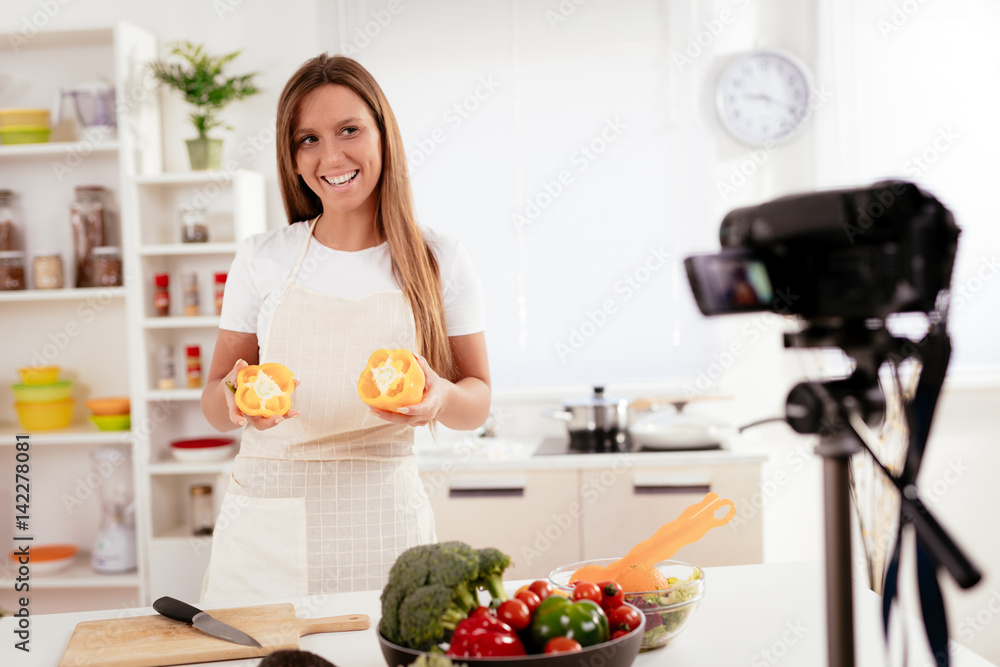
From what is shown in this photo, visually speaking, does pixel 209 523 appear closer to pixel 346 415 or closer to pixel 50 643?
pixel 346 415

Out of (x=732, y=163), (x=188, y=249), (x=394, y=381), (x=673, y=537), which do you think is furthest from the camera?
(x=732, y=163)

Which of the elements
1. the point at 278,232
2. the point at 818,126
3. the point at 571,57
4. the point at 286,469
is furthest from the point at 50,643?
the point at 818,126

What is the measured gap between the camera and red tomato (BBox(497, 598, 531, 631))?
0.88m

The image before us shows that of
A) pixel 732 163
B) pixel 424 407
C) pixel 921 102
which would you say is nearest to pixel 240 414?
pixel 424 407

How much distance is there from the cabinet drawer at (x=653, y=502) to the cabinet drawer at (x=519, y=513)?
0.17 ft

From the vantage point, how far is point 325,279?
170 cm

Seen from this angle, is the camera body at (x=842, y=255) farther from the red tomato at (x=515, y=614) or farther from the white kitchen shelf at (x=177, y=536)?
the white kitchen shelf at (x=177, y=536)

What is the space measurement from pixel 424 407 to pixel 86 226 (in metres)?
2.17

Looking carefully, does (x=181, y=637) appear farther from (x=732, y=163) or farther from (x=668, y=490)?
(x=732, y=163)

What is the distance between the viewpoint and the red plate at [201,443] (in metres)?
2.98

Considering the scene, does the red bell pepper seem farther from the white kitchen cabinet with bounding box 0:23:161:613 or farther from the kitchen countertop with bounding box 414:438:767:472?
the white kitchen cabinet with bounding box 0:23:161:613

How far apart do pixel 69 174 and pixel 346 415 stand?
2.18 meters

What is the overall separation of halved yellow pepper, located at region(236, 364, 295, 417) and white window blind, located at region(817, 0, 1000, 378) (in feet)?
7.63

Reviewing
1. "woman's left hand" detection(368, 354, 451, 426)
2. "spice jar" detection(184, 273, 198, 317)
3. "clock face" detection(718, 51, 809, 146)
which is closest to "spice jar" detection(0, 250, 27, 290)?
"spice jar" detection(184, 273, 198, 317)
